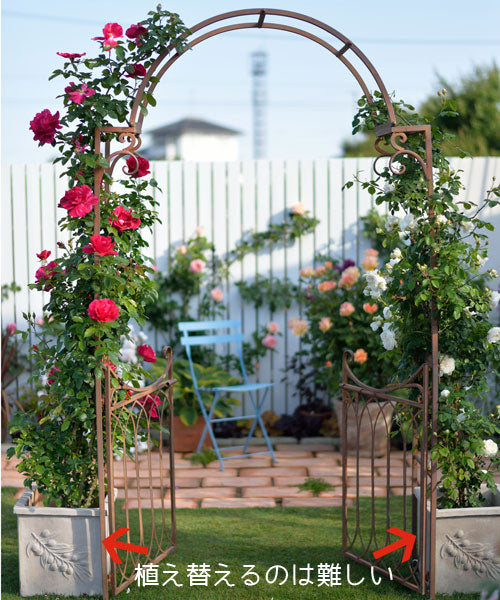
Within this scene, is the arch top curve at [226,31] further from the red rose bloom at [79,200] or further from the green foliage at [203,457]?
the green foliage at [203,457]

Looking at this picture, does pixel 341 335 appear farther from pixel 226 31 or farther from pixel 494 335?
pixel 226 31

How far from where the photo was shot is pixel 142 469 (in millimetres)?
4516

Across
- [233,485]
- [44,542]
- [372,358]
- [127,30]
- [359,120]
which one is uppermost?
[127,30]

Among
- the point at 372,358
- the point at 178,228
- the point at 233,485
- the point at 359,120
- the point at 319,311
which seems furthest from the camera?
the point at 178,228

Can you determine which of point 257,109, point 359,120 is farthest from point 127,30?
point 257,109

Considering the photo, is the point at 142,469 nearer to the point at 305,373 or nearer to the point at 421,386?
the point at 305,373

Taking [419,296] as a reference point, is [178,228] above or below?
above

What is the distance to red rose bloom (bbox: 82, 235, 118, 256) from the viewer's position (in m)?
2.63

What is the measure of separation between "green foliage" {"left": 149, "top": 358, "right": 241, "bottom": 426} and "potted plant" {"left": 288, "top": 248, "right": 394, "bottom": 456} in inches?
24.6

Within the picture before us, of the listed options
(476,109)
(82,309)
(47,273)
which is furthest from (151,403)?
(476,109)

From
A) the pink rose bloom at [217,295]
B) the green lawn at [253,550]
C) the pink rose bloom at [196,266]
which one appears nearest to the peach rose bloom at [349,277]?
the pink rose bloom at [217,295]

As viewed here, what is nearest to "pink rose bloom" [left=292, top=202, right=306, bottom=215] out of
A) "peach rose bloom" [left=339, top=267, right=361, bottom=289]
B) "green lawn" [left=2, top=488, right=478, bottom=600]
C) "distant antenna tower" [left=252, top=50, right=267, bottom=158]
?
"peach rose bloom" [left=339, top=267, right=361, bottom=289]

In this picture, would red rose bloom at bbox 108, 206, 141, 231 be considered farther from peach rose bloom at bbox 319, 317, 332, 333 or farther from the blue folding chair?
peach rose bloom at bbox 319, 317, 332, 333

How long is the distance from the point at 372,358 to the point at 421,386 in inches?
85.5
